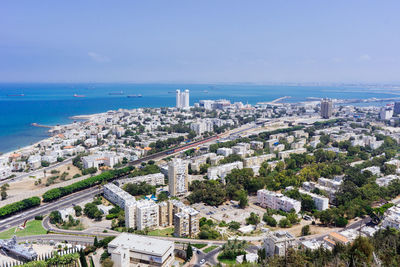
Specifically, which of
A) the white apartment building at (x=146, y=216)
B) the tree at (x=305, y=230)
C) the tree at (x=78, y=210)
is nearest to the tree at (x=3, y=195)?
the tree at (x=78, y=210)

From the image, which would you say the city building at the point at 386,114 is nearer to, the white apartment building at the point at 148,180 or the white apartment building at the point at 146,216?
the white apartment building at the point at 148,180

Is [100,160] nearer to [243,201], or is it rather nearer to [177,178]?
[177,178]

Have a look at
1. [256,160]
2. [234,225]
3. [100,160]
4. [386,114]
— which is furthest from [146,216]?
[386,114]

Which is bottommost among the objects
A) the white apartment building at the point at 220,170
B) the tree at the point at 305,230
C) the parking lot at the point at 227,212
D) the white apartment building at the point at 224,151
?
the parking lot at the point at 227,212

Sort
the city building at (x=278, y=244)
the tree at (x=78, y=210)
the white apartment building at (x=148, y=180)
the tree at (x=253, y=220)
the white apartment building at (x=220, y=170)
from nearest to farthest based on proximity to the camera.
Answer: the city building at (x=278, y=244)
the tree at (x=253, y=220)
the tree at (x=78, y=210)
the white apartment building at (x=148, y=180)
the white apartment building at (x=220, y=170)

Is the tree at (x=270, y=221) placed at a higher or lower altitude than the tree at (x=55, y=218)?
higher

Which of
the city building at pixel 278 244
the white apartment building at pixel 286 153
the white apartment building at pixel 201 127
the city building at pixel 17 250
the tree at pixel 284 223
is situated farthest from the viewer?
the white apartment building at pixel 201 127

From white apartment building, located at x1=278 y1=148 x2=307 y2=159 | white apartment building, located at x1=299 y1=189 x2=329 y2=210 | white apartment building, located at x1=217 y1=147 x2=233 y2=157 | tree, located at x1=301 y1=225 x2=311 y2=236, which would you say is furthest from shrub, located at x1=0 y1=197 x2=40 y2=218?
white apartment building, located at x1=278 y1=148 x2=307 y2=159
